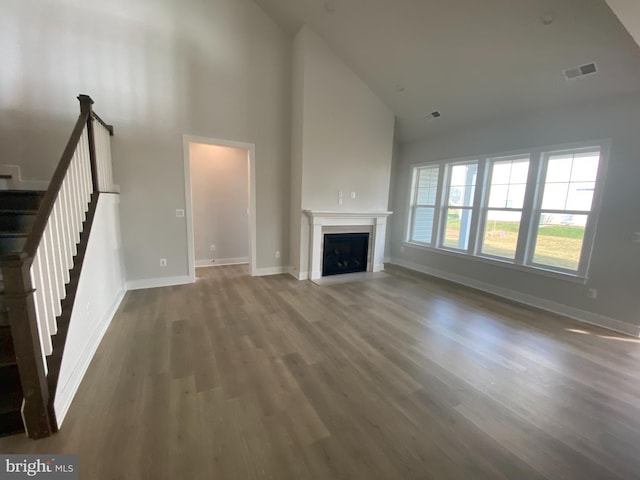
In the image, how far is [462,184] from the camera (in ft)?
16.1

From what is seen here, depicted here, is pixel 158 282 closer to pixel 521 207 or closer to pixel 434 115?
pixel 434 115

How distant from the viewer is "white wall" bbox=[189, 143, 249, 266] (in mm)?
5184

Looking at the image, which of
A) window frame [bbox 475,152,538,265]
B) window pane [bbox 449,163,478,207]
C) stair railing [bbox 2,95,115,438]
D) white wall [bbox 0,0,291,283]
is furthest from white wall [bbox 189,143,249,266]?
window frame [bbox 475,152,538,265]

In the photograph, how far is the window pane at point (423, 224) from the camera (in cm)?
550

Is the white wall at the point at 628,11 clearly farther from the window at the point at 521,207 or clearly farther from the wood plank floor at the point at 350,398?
the wood plank floor at the point at 350,398

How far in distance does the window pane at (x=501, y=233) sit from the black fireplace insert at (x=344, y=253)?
6.90 feet

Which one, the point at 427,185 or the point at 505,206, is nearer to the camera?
the point at 505,206

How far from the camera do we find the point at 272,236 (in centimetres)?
488

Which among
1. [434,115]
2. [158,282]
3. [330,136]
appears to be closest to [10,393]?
[158,282]

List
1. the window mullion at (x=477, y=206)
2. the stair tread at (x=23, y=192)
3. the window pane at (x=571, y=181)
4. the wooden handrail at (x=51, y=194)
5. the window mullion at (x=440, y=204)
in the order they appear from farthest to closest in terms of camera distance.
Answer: the window mullion at (x=440, y=204)
the window mullion at (x=477, y=206)
the window pane at (x=571, y=181)
the stair tread at (x=23, y=192)
the wooden handrail at (x=51, y=194)

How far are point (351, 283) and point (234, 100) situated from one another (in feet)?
11.9

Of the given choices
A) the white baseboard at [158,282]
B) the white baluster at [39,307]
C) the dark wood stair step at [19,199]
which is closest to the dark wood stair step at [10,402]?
the white baluster at [39,307]

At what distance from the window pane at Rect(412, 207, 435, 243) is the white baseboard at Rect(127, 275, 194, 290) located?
4.61 m

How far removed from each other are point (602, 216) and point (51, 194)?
5503 mm
